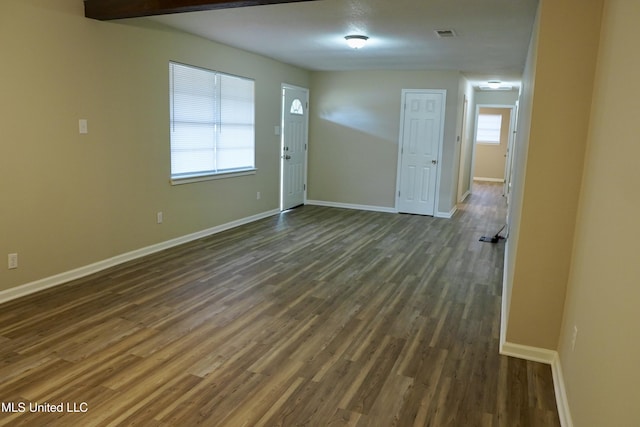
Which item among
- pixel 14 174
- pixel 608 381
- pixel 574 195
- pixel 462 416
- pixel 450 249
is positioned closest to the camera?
pixel 608 381

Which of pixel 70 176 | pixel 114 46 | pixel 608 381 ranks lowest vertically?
pixel 608 381

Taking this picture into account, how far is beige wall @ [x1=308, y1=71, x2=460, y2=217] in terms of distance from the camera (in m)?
7.72

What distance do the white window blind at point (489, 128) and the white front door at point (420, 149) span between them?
6558mm

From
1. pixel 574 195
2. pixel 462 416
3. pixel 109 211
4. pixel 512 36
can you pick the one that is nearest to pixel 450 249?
pixel 512 36

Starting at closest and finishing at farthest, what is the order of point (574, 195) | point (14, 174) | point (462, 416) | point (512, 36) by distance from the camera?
1. point (462, 416)
2. point (574, 195)
3. point (14, 174)
4. point (512, 36)

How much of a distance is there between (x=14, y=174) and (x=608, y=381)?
4026 mm

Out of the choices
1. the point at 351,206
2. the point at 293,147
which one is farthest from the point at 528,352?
the point at 293,147

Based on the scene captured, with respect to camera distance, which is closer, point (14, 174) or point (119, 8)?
point (14, 174)

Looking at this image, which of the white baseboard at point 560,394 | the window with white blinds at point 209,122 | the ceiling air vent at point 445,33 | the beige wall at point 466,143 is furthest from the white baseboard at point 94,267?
the beige wall at point 466,143

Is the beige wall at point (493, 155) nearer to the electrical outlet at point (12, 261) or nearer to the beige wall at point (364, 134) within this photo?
the beige wall at point (364, 134)

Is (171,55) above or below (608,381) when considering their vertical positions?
above

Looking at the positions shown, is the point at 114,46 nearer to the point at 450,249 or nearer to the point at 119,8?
the point at 119,8

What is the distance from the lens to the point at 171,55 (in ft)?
16.6

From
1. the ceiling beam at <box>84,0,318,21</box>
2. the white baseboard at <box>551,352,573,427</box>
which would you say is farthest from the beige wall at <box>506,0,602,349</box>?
the ceiling beam at <box>84,0,318,21</box>
